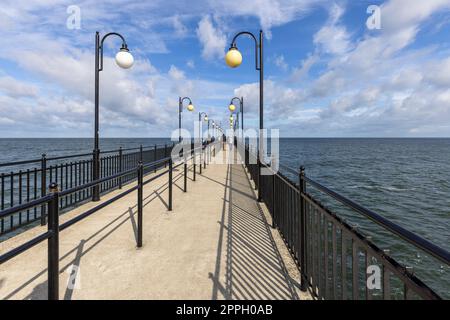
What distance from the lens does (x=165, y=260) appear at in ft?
13.0

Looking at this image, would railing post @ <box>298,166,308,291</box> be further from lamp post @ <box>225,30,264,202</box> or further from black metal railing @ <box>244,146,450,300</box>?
lamp post @ <box>225,30,264,202</box>

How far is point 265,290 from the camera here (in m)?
3.18

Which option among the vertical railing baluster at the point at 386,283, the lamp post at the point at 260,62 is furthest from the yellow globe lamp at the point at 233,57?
the vertical railing baluster at the point at 386,283

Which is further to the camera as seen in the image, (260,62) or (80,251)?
(260,62)

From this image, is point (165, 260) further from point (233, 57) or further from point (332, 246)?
point (233, 57)

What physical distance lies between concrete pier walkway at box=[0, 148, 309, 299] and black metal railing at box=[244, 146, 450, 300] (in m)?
0.36

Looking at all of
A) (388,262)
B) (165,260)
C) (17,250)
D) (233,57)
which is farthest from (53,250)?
(233,57)

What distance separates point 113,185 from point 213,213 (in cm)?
497

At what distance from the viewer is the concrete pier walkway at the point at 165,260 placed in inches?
124

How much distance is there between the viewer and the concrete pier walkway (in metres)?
3.14

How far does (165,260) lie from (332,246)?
245cm

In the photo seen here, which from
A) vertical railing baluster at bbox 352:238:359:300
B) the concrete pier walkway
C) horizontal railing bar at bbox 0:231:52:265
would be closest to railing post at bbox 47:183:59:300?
horizontal railing bar at bbox 0:231:52:265

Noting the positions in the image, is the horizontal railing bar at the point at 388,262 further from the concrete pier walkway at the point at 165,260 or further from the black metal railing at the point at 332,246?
the concrete pier walkway at the point at 165,260
